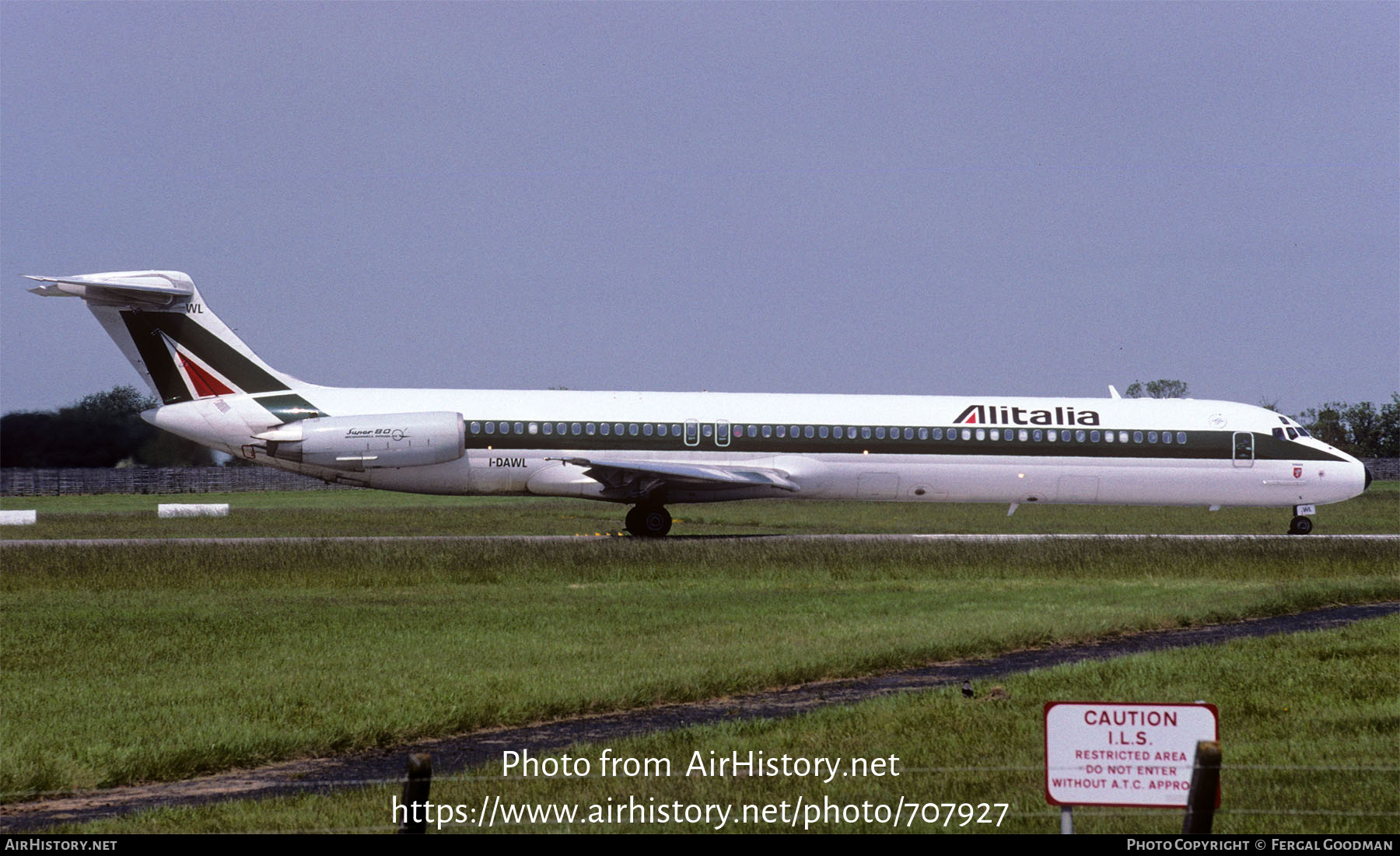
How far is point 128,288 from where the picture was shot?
2875 cm

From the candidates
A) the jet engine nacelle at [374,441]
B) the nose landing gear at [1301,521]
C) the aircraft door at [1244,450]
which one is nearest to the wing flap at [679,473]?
the jet engine nacelle at [374,441]

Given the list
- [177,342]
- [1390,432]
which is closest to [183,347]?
[177,342]

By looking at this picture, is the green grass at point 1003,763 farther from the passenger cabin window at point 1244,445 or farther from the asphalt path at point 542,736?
the passenger cabin window at point 1244,445

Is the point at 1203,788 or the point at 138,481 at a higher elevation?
the point at 138,481

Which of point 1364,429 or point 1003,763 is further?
point 1364,429

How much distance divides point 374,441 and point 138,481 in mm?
48479

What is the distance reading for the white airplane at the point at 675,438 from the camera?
96.8ft

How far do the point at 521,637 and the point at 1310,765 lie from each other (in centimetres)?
963

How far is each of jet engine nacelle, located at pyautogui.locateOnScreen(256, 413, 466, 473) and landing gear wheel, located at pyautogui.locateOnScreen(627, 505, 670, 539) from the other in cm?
448

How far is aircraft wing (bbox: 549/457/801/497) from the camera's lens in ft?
95.6

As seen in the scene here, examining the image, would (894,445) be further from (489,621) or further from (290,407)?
(489,621)

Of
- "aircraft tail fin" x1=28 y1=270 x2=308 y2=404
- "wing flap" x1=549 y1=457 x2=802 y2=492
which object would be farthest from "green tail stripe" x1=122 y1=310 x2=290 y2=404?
"wing flap" x1=549 y1=457 x2=802 y2=492

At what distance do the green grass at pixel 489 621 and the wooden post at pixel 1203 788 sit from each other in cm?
720
